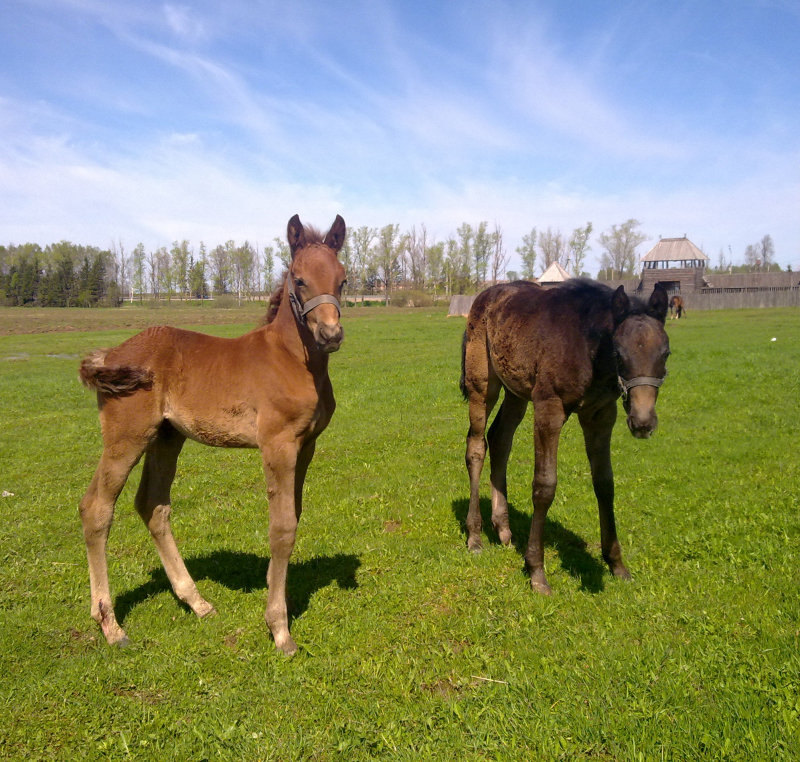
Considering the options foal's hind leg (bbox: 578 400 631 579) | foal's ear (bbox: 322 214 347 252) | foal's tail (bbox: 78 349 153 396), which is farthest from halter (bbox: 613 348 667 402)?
foal's tail (bbox: 78 349 153 396)

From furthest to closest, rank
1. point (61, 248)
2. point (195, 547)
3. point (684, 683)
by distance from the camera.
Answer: point (61, 248), point (195, 547), point (684, 683)

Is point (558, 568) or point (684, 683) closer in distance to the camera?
point (684, 683)

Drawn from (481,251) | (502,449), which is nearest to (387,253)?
(481,251)

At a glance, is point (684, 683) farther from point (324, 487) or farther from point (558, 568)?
point (324, 487)

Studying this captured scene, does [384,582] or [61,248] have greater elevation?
[61,248]

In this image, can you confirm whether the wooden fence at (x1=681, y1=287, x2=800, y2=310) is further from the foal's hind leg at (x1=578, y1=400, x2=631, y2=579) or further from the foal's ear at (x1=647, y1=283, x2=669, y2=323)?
the foal's ear at (x1=647, y1=283, x2=669, y2=323)

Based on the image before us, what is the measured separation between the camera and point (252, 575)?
518 centimetres

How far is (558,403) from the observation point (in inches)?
180

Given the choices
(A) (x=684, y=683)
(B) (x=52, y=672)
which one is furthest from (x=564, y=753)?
(B) (x=52, y=672)

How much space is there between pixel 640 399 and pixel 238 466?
6.45 m

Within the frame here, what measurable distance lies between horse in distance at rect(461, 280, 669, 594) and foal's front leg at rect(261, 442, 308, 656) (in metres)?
2.00

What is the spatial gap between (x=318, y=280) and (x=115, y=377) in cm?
155

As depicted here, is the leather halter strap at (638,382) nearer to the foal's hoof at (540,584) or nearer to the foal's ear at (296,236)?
the foal's hoof at (540,584)

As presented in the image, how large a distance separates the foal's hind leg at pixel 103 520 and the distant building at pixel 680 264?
61.8 meters
